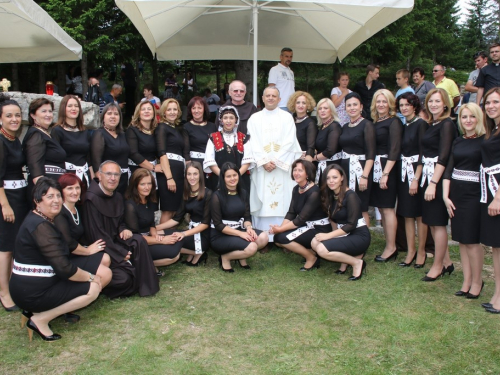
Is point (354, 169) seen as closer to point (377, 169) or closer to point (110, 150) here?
point (377, 169)

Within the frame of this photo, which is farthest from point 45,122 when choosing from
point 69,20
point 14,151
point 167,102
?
point 69,20

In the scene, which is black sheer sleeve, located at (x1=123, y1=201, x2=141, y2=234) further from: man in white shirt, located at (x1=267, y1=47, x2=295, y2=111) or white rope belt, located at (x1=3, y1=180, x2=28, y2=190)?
man in white shirt, located at (x1=267, y1=47, x2=295, y2=111)

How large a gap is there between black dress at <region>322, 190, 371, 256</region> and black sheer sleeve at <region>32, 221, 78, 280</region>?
8.30 feet

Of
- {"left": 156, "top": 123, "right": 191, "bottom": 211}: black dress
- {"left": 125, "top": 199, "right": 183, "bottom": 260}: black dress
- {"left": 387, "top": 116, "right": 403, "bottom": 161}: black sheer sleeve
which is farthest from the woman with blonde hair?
{"left": 156, "top": 123, "right": 191, "bottom": 211}: black dress

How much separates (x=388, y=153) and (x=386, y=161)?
0.13 metres

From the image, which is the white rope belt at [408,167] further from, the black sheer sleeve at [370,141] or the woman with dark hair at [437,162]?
the black sheer sleeve at [370,141]

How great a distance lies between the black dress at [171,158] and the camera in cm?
558

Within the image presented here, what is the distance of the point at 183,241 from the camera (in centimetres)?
538

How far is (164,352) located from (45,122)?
2379 millimetres

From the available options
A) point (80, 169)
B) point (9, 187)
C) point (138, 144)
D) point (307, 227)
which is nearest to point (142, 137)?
point (138, 144)

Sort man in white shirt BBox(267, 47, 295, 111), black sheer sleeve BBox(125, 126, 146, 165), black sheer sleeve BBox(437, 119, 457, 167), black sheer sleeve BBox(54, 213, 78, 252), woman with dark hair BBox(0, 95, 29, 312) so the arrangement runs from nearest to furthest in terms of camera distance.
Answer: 1. black sheer sleeve BBox(54, 213, 78, 252)
2. woman with dark hair BBox(0, 95, 29, 312)
3. black sheer sleeve BBox(437, 119, 457, 167)
4. black sheer sleeve BBox(125, 126, 146, 165)
5. man in white shirt BBox(267, 47, 295, 111)

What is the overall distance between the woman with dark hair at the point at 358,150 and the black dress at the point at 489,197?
1.39 metres

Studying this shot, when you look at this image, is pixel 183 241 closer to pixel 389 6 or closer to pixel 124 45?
pixel 389 6

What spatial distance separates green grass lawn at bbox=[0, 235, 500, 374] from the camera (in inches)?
135
